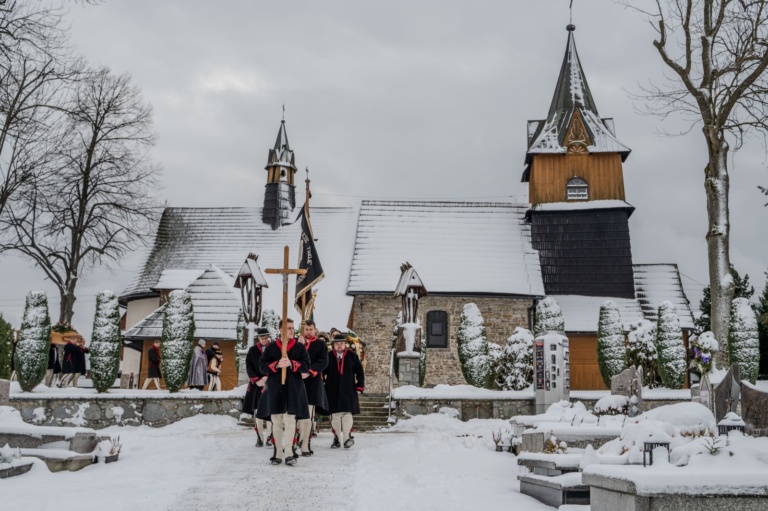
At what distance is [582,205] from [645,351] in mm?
9484

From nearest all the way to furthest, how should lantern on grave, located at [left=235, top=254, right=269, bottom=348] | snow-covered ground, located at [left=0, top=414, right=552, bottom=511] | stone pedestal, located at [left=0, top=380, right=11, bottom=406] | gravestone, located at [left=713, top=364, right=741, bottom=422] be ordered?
snow-covered ground, located at [left=0, top=414, right=552, bottom=511] → gravestone, located at [left=713, top=364, right=741, bottom=422] → stone pedestal, located at [left=0, top=380, right=11, bottom=406] → lantern on grave, located at [left=235, top=254, right=269, bottom=348]

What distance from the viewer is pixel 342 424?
11.7 m

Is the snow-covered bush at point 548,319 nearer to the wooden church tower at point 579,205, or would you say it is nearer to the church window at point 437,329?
the church window at point 437,329

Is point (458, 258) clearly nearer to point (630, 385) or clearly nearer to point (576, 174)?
point (576, 174)

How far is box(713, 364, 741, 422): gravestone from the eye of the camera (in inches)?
320

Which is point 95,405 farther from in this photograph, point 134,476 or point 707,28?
point 707,28

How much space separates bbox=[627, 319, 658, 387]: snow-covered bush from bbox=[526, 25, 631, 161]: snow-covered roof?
34.0ft

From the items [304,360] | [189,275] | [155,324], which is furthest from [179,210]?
[304,360]

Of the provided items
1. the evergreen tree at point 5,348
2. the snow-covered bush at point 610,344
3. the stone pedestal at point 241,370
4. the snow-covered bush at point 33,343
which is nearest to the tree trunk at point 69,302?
the evergreen tree at point 5,348

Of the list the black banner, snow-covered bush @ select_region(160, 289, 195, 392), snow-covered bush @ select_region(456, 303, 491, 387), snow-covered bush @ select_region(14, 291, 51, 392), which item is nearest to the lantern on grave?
snow-covered bush @ select_region(160, 289, 195, 392)

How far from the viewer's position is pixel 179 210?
1298 inches

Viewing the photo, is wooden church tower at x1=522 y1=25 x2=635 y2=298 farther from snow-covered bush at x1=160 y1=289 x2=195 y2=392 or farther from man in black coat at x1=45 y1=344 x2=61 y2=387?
man in black coat at x1=45 y1=344 x2=61 y2=387

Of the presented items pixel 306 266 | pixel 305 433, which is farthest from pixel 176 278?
pixel 305 433

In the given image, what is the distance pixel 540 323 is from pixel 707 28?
8.82m
